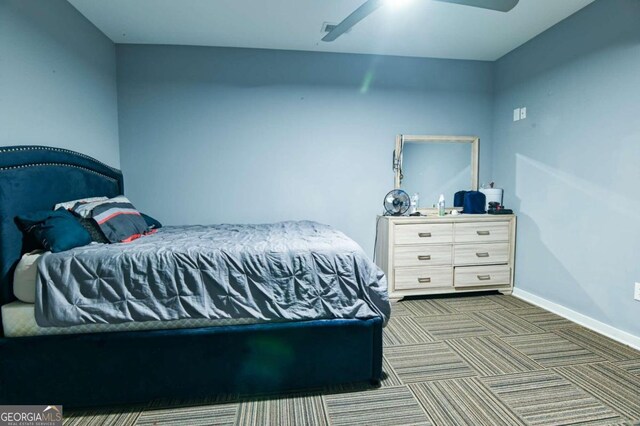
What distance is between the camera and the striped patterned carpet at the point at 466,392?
162 centimetres

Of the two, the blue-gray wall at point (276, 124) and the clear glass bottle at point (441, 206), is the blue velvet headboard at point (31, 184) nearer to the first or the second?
the blue-gray wall at point (276, 124)

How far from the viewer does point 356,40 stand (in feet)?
10.8

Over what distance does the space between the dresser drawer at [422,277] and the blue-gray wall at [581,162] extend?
79 centimetres

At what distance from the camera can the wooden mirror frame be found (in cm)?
373

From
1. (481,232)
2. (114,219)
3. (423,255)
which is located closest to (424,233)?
(423,255)

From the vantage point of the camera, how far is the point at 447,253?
11.1ft

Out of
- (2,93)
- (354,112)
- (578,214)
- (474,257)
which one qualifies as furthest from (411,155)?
(2,93)

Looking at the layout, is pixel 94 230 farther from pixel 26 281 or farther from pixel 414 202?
pixel 414 202

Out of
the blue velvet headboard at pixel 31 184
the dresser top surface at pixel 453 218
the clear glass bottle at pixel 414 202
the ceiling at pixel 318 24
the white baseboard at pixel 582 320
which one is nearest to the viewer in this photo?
the blue velvet headboard at pixel 31 184

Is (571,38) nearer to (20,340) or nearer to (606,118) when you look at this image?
(606,118)

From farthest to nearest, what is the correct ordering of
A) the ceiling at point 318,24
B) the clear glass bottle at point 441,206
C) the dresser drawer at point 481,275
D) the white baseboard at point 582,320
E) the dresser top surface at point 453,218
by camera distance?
the clear glass bottle at point 441,206, the dresser drawer at point 481,275, the dresser top surface at point 453,218, the ceiling at point 318,24, the white baseboard at point 582,320

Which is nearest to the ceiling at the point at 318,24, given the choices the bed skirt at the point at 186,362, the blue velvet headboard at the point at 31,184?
the blue velvet headboard at the point at 31,184

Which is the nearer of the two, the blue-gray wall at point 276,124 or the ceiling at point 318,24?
the ceiling at point 318,24

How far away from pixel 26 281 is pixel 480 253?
3572mm
